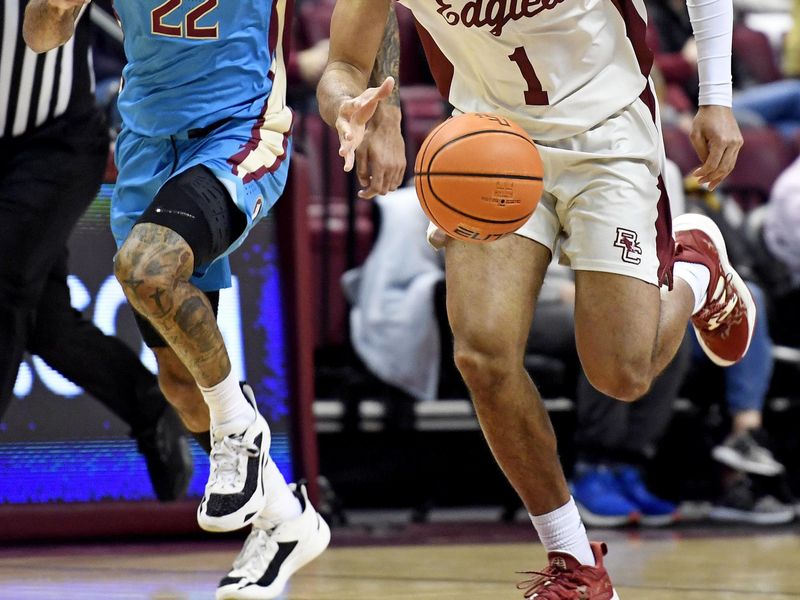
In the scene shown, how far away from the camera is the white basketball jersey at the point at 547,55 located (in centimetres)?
350

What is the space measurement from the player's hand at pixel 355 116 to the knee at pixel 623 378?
0.93 meters

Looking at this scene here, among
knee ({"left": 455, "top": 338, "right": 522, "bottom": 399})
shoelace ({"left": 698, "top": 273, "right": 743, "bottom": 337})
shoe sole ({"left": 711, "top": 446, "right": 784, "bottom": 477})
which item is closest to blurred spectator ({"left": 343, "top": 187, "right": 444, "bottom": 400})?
shoe sole ({"left": 711, "top": 446, "right": 784, "bottom": 477})

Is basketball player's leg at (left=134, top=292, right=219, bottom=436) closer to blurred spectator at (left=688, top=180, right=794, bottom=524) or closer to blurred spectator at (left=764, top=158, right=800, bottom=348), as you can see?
blurred spectator at (left=688, top=180, right=794, bottom=524)

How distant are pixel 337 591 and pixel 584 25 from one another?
1.81 metres

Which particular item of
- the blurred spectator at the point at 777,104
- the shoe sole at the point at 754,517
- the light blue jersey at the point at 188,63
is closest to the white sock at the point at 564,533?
the light blue jersey at the point at 188,63

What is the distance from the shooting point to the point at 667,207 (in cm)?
369

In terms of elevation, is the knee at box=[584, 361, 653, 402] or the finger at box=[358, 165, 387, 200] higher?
the finger at box=[358, 165, 387, 200]

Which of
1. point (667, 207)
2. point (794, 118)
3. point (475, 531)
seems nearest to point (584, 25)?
point (667, 207)

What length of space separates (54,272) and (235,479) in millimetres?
1555

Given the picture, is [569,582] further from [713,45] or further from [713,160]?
[713,45]

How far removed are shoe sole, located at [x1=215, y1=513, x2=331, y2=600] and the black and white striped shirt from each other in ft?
5.13

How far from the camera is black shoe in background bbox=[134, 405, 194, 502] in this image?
4641 millimetres

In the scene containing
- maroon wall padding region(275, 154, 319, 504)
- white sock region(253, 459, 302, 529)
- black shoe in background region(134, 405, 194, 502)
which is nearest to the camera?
white sock region(253, 459, 302, 529)

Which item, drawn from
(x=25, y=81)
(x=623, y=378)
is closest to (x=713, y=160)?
(x=623, y=378)
